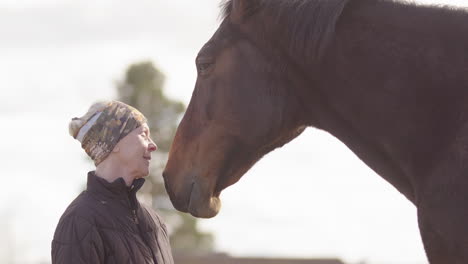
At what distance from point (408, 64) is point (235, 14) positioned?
1.09 meters

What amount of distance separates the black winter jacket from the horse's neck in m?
1.10

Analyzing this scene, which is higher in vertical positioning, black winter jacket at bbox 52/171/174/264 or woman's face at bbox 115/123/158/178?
woman's face at bbox 115/123/158/178

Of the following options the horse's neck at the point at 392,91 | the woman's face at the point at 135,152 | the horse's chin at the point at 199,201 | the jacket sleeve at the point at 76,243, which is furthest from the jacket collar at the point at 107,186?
the horse's neck at the point at 392,91

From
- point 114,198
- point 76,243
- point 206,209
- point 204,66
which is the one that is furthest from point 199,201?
point 76,243

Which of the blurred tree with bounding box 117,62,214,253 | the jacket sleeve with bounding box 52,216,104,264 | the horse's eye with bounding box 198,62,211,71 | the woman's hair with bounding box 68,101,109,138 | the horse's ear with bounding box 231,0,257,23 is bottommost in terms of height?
the jacket sleeve with bounding box 52,216,104,264

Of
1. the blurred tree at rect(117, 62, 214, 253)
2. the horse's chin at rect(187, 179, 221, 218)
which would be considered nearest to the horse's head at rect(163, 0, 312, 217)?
the horse's chin at rect(187, 179, 221, 218)

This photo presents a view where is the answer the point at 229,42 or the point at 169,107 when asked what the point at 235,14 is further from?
the point at 169,107

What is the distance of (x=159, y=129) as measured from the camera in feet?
135

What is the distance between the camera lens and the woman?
4.66 m

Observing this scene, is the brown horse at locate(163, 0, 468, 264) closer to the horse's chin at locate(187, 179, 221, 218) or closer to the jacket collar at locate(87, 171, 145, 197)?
the horse's chin at locate(187, 179, 221, 218)

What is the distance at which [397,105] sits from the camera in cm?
467

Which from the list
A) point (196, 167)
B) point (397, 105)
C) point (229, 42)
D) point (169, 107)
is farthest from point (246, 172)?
point (169, 107)

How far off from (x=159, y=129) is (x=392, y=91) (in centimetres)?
3658

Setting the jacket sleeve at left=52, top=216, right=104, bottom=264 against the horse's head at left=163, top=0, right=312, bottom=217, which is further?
the horse's head at left=163, top=0, right=312, bottom=217
